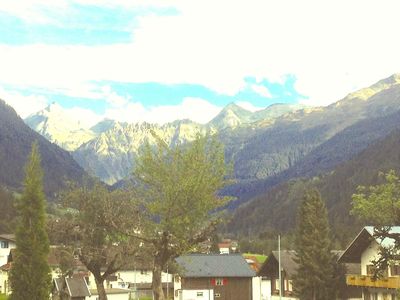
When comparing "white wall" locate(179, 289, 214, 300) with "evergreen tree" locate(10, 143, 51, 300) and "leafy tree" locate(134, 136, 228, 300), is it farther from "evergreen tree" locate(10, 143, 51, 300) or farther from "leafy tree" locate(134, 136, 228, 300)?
"leafy tree" locate(134, 136, 228, 300)

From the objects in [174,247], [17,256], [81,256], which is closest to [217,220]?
[174,247]

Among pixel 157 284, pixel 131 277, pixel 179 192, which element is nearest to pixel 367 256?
pixel 157 284

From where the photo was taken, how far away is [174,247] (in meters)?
Answer: 50.5

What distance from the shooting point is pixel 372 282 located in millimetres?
69625

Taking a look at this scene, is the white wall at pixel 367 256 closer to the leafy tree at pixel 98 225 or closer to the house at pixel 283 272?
the house at pixel 283 272

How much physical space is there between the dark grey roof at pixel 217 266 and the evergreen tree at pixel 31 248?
6638cm

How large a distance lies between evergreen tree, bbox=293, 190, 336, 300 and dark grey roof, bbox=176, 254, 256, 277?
37463 millimetres

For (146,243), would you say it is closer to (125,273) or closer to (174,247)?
(174,247)

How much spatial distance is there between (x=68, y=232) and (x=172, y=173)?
12069 mm

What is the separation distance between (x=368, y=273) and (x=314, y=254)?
28.8 ft

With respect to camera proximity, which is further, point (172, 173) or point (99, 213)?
point (99, 213)

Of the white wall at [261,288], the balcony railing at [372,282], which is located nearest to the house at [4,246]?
the white wall at [261,288]

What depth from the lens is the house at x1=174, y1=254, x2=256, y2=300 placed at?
4690 inches

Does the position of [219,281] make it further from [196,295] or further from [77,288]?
[77,288]
